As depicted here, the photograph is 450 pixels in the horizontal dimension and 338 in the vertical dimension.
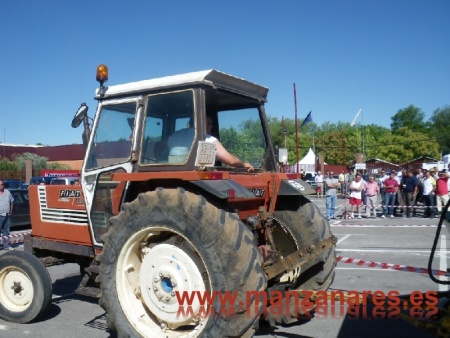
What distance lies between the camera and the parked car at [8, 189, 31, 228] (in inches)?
566

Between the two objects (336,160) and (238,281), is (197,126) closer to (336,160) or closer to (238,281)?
(238,281)

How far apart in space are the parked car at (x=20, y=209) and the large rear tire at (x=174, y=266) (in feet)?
38.1

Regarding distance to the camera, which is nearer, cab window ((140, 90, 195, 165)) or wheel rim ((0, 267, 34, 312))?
cab window ((140, 90, 195, 165))

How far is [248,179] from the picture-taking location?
4.49 meters

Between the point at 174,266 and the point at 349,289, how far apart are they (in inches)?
141

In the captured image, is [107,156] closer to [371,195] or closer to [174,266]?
[174,266]

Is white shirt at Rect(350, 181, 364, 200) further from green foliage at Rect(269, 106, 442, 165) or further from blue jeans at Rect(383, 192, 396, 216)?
green foliage at Rect(269, 106, 442, 165)

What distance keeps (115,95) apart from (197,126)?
1.16m

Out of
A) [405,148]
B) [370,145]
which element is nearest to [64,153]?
[370,145]

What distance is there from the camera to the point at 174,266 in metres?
3.91

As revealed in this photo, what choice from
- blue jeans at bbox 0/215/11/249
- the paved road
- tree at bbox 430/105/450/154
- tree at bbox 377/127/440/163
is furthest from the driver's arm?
tree at bbox 430/105/450/154

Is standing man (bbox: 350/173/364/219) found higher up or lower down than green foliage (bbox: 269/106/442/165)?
lower down

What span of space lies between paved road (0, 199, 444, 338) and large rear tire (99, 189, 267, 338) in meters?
0.98

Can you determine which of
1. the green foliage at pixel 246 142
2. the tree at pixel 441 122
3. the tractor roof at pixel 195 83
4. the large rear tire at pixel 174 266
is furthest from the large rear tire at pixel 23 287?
the tree at pixel 441 122
